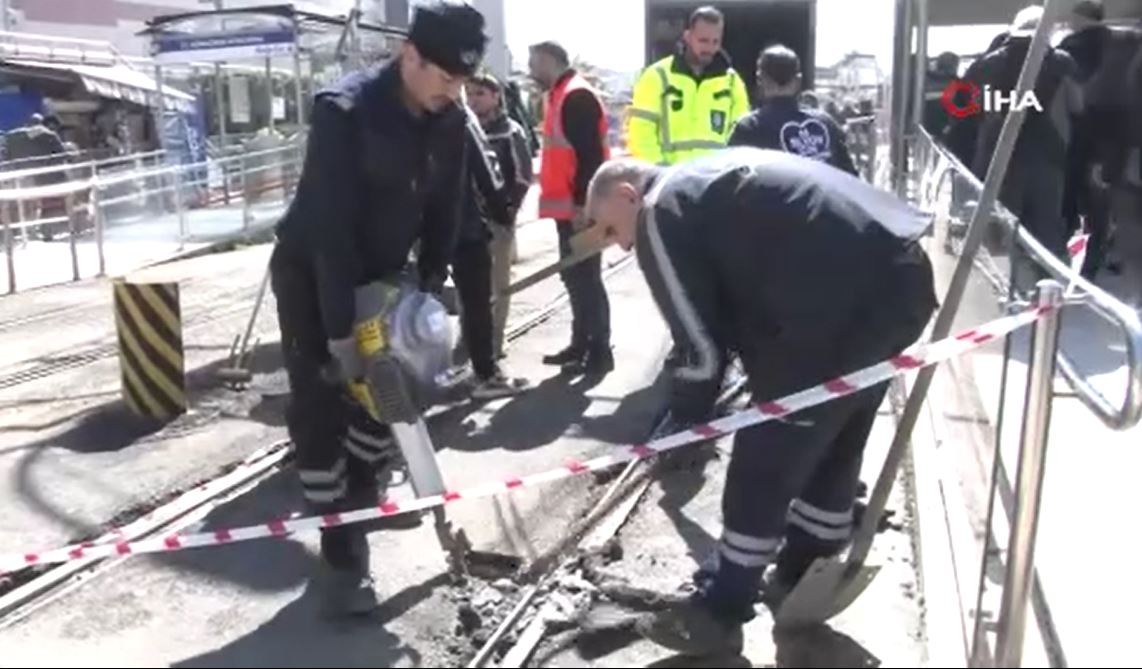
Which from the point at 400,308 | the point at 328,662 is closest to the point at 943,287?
the point at 400,308

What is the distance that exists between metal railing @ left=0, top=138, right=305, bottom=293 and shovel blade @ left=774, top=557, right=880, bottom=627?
11151 millimetres

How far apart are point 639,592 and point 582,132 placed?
3.93 m

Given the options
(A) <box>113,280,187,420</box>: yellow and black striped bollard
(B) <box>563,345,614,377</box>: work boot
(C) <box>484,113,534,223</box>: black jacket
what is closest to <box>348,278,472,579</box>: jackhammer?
(A) <box>113,280,187,420</box>: yellow and black striped bollard

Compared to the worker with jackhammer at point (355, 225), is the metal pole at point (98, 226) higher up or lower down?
lower down

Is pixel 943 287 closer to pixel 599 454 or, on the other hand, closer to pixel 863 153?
pixel 599 454

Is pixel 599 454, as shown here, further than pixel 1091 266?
No

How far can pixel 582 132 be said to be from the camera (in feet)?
26.7

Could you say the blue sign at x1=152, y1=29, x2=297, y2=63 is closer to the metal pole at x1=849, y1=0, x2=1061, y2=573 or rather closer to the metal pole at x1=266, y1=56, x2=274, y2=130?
the metal pole at x1=266, y1=56, x2=274, y2=130

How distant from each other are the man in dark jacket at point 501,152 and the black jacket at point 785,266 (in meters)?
4.18

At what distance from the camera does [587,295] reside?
8.39 metres

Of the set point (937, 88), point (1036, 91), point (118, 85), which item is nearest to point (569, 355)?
point (1036, 91)

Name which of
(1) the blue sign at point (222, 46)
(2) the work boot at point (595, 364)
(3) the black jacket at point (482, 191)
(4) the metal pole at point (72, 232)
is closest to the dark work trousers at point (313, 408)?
(3) the black jacket at point (482, 191)

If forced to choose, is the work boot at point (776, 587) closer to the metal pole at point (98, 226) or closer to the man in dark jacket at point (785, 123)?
the man in dark jacket at point (785, 123)

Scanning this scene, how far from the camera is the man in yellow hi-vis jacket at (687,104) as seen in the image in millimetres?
7941
